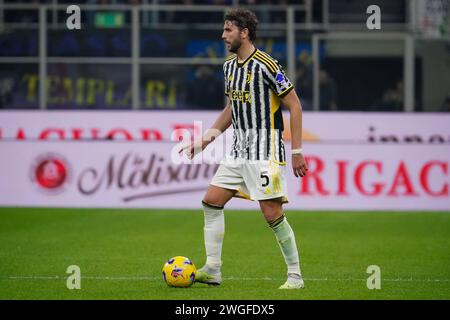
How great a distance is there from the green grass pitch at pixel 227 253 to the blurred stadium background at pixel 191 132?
0.04 metres

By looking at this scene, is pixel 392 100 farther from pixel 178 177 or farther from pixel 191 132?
pixel 178 177

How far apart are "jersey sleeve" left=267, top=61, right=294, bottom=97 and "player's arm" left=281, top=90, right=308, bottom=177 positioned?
0.13 ft

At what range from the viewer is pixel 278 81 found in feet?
27.1

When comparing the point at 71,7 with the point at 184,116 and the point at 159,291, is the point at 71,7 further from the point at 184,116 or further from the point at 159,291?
the point at 159,291

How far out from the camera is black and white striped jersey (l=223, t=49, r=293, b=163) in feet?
27.3

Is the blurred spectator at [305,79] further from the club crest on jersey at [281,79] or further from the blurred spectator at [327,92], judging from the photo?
the club crest on jersey at [281,79]

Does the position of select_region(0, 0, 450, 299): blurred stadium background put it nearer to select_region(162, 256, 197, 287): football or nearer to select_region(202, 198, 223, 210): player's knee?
select_region(162, 256, 197, 287): football

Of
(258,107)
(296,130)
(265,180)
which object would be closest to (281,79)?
(258,107)

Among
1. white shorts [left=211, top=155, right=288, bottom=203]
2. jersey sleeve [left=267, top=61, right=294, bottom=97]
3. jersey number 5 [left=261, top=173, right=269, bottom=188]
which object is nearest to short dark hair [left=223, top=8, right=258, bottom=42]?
jersey sleeve [left=267, top=61, right=294, bottom=97]

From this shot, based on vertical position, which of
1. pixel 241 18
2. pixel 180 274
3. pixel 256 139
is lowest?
pixel 180 274

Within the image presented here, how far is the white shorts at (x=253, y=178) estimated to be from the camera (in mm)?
8273

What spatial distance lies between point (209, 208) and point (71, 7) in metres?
10.4

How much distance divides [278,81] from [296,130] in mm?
413
